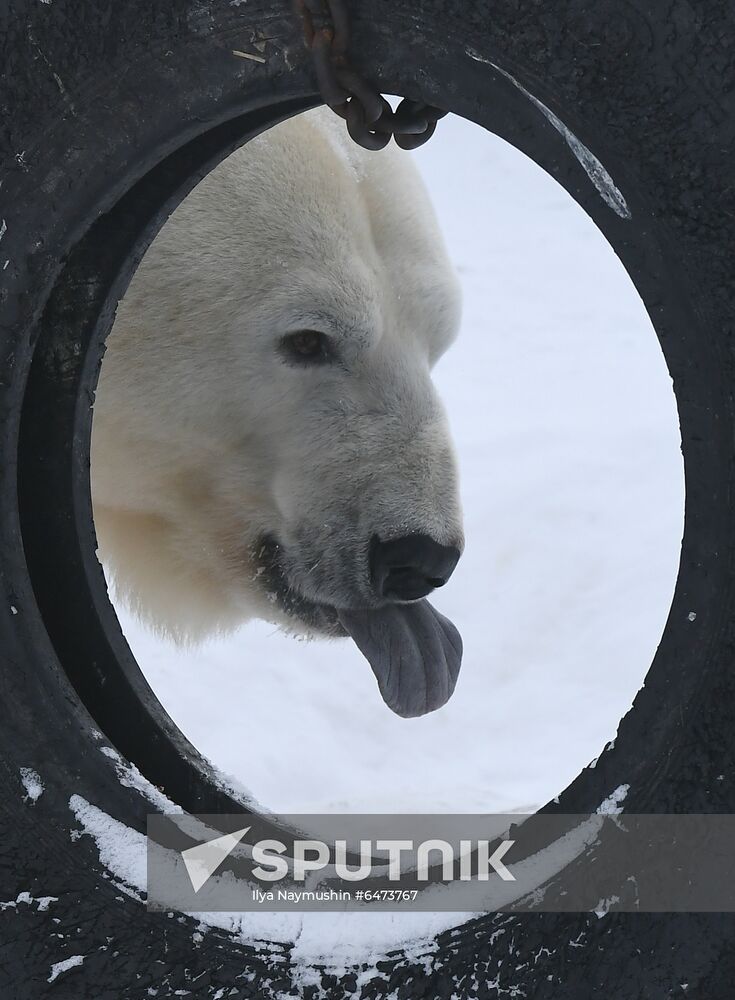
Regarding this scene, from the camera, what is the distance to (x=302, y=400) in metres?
2.23

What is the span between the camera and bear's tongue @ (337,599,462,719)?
227 cm

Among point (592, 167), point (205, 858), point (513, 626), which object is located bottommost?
point (205, 858)

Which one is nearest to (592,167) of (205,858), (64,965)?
(205,858)

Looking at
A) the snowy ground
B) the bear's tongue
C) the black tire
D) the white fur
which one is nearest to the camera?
the black tire

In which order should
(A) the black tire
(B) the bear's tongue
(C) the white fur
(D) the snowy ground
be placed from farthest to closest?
(D) the snowy ground
(B) the bear's tongue
(C) the white fur
(A) the black tire

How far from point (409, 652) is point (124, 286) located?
107 centimetres

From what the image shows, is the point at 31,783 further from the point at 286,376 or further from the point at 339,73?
the point at 286,376

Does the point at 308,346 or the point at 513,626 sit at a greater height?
the point at 513,626

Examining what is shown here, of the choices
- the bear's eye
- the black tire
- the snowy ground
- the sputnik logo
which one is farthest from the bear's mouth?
the sputnik logo

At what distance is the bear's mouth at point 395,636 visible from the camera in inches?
89.3

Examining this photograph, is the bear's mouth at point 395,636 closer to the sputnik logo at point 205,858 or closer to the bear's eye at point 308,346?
the bear's eye at point 308,346

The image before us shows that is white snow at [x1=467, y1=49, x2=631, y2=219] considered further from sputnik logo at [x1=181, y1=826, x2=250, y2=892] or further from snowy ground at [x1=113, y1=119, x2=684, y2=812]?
snowy ground at [x1=113, y1=119, x2=684, y2=812]

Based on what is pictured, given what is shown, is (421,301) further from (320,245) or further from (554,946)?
(554,946)

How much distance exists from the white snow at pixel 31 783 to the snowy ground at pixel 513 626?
147cm
